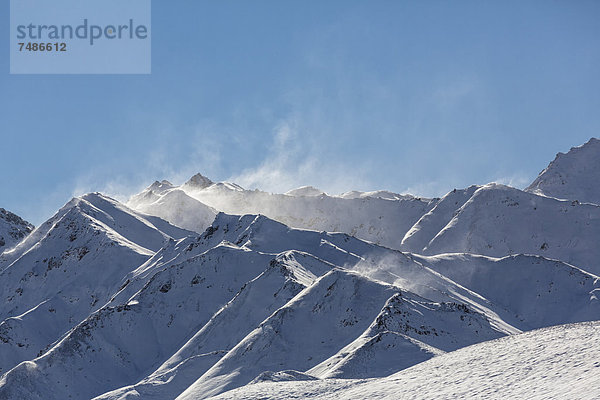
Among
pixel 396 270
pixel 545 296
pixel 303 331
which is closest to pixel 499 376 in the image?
pixel 303 331

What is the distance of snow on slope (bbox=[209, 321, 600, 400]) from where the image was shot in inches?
2218

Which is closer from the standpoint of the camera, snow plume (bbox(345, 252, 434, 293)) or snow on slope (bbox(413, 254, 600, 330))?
snow plume (bbox(345, 252, 434, 293))

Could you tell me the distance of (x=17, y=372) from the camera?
14925 cm

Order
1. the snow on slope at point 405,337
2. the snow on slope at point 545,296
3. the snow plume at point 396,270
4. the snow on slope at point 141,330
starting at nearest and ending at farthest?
the snow on slope at point 405,337, the snow on slope at point 141,330, the snow plume at point 396,270, the snow on slope at point 545,296

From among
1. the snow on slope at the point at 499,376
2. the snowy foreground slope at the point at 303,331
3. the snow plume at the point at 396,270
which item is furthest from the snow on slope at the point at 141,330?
the snow on slope at the point at 499,376

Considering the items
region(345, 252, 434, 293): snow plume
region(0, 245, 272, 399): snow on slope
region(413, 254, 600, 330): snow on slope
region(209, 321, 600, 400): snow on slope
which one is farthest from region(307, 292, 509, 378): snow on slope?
region(413, 254, 600, 330): snow on slope

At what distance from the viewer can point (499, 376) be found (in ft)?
203

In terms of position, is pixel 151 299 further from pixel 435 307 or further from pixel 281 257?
pixel 435 307

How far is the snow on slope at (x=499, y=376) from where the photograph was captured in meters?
56.3

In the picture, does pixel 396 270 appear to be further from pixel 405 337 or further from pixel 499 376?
pixel 499 376

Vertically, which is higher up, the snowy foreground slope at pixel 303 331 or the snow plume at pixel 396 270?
the snow plume at pixel 396 270

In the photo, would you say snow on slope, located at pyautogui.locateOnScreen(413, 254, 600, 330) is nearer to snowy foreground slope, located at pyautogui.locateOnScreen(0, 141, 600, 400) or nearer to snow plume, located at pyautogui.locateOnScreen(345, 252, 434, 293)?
snowy foreground slope, located at pyautogui.locateOnScreen(0, 141, 600, 400)

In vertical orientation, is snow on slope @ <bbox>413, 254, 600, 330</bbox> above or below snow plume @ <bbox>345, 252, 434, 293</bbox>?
below

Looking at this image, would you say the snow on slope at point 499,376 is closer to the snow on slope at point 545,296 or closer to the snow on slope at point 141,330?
the snow on slope at point 141,330
